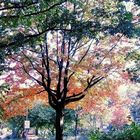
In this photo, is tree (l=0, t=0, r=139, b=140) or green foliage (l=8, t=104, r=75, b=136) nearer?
tree (l=0, t=0, r=139, b=140)

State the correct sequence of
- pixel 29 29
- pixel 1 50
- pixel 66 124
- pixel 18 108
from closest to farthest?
pixel 1 50 < pixel 29 29 < pixel 18 108 < pixel 66 124

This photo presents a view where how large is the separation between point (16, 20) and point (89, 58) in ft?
24.4

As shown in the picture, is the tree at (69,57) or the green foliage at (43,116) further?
the green foliage at (43,116)

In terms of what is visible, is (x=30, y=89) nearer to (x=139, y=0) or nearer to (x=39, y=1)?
(x=139, y=0)

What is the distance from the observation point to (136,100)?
220 feet

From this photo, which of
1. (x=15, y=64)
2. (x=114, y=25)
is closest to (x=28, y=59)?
(x=15, y=64)

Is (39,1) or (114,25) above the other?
(114,25)

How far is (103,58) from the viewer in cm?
1570

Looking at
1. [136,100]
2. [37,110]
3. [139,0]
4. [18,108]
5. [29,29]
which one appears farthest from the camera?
[136,100]

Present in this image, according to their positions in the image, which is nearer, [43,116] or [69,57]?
[69,57]

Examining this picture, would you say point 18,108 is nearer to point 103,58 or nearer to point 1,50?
point 103,58

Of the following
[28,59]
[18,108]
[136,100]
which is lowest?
[18,108]

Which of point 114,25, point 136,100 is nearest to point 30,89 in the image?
point 114,25

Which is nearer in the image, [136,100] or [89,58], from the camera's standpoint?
[89,58]
